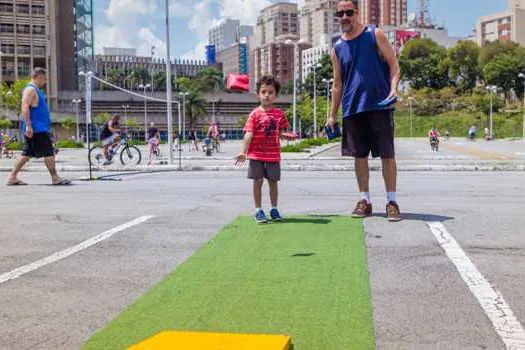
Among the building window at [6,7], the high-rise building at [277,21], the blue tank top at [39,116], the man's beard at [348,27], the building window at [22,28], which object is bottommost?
the blue tank top at [39,116]

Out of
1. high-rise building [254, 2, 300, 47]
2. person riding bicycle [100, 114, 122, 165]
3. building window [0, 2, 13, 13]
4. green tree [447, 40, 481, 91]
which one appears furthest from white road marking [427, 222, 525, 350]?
high-rise building [254, 2, 300, 47]

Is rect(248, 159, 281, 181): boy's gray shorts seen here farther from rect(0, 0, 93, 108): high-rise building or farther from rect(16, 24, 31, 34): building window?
rect(16, 24, 31, 34): building window

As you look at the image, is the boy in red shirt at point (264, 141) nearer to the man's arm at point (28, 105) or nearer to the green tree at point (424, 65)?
the man's arm at point (28, 105)

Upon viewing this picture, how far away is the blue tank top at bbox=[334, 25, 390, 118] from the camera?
21.9ft

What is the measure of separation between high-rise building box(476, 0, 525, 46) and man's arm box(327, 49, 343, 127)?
500ft

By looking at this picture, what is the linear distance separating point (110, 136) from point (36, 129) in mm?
8216

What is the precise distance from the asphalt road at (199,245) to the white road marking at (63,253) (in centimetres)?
7

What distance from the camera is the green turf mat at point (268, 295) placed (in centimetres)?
318

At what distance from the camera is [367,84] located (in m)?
6.70

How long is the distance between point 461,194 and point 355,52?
3.41m

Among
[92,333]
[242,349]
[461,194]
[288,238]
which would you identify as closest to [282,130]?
[288,238]

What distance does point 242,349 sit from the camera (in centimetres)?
258

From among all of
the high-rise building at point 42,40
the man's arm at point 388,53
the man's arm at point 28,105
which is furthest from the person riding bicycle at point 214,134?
the high-rise building at point 42,40

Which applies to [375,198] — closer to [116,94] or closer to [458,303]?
[458,303]
